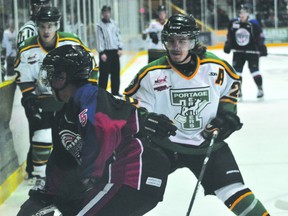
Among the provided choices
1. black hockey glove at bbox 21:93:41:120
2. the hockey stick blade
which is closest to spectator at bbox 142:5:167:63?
black hockey glove at bbox 21:93:41:120

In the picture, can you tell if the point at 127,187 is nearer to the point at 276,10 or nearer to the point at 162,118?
the point at 162,118

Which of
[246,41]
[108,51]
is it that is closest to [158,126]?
[246,41]

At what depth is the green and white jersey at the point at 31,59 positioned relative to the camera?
411cm

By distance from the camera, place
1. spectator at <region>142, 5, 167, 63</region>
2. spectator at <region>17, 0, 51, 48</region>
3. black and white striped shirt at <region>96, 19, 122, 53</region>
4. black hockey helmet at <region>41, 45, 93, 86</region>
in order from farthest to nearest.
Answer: black and white striped shirt at <region>96, 19, 122, 53</region> → spectator at <region>142, 5, 167, 63</region> → spectator at <region>17, 0, 51, 48</region> → black hockey helmet at <region>41, 45, 93, 86</region>

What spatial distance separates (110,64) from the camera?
8.54 meters

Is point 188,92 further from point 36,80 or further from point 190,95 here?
point 36,80

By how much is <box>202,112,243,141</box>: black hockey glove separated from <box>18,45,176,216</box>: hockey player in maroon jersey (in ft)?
1.49

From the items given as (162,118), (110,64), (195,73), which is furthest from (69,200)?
(110,64)

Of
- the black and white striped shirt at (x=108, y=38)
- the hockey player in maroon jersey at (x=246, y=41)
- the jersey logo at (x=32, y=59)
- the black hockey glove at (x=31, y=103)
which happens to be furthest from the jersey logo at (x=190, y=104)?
the black and white striped shirt at (x=108, y=38)

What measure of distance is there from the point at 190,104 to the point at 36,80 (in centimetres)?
172

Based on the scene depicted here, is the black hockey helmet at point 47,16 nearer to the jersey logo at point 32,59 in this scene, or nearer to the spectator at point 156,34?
the jersey logo at point 32,59

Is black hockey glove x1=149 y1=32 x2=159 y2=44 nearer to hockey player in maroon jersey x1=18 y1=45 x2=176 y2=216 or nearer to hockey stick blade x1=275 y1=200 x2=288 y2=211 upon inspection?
hockey stick blade x1=275 y1=200 x2=288 y2=211

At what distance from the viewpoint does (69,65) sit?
2113 mm

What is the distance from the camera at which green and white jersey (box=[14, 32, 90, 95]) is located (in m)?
4.11
